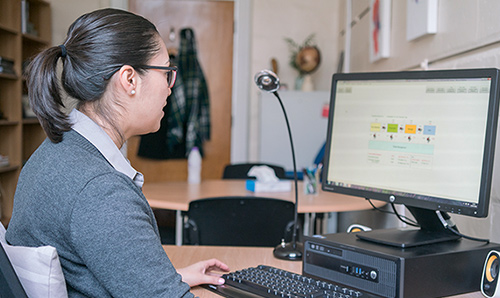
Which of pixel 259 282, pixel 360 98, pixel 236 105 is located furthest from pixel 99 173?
pixel 236 105

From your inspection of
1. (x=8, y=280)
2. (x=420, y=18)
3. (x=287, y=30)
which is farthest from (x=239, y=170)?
(x=8, y=280)

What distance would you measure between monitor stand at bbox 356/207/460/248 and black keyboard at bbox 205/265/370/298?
0.16m

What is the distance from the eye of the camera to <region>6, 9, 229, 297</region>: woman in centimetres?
88

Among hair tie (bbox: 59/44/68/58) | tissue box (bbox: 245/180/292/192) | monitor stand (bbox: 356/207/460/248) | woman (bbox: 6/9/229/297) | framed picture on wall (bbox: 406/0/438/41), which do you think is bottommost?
tissue box (bbox: 245/180/292/192)

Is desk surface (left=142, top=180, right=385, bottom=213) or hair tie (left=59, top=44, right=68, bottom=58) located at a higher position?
hair tie (left=59, top=44, right=68, bottom=58)

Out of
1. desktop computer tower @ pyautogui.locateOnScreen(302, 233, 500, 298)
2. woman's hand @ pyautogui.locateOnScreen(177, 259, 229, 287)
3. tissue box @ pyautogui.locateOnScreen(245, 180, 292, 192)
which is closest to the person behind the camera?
desktop computer tower @ pyautogui.locateOnScreen(302, 233, 500, 298)

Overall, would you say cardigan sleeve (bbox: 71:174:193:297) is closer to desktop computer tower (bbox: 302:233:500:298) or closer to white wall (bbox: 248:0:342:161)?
desktop computer tower (bbox: 302:233:500:298)

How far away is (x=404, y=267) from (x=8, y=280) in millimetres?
746

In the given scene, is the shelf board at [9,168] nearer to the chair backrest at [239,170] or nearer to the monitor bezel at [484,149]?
the chair backrest at [239,170]

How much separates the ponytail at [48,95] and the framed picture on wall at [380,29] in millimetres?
2400

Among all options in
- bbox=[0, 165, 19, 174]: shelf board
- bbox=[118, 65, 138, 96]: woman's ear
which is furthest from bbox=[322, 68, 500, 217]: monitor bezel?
bbox=[0, 165, 19, 174]: shelf board

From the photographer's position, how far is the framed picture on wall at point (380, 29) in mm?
3061

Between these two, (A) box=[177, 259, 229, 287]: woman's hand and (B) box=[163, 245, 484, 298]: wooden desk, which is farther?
(B) box=[163, 245, 484, 298]: wooden desk

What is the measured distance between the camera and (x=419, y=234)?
1.29m
